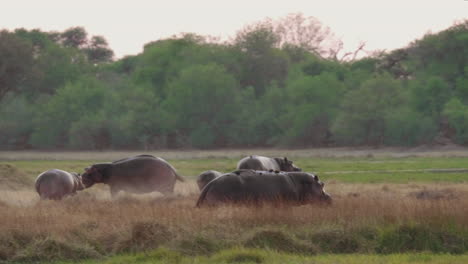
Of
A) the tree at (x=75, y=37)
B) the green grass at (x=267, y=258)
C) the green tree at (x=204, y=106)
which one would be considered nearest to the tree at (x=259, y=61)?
the green tree at (x=204, y=106)

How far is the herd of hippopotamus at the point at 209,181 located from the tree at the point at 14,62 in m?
42.6

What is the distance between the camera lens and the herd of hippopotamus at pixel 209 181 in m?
15.4

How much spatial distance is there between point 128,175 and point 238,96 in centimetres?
5170

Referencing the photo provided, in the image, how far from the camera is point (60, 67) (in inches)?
3354

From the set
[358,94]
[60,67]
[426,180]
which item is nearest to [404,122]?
[358,94]

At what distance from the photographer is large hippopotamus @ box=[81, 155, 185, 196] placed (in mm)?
21781

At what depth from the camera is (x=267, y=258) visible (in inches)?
443

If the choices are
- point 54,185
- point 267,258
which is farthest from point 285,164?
point 267,258

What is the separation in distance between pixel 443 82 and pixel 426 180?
34.9 m

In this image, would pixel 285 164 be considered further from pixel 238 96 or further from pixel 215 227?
pixel 238 96

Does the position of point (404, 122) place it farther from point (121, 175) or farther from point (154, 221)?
point (154, 221)

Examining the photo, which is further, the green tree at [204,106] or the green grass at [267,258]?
the green tree at [204,106]

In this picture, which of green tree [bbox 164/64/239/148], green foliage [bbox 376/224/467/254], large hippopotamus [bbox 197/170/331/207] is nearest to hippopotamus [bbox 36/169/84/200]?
large hippopotamus [bbox 197/170/331/207]

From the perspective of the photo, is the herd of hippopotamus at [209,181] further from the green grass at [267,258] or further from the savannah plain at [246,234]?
the green grass at [267,258]
